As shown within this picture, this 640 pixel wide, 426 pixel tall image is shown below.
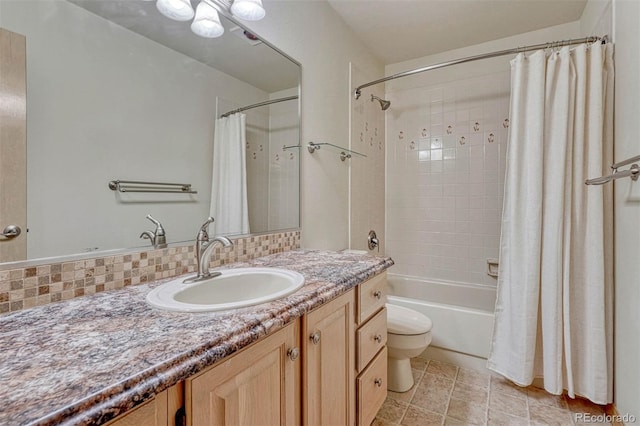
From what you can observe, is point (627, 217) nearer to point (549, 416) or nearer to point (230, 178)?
point (549, 416)

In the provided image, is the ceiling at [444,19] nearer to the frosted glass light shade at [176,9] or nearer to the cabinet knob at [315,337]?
the frosted glass light shade at [176,9]

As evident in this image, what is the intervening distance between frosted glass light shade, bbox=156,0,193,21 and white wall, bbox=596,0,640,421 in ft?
5.91

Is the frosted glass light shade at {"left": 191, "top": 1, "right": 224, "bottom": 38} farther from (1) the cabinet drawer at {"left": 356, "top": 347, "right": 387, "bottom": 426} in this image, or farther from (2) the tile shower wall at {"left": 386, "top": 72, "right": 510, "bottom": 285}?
(2) the tile shower wall at {"left": 386, "top": 72, "right": 510, "bottom": 285}

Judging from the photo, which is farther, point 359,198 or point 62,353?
point 359,198

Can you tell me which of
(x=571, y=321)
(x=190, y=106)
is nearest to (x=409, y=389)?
(x=571, y=321)

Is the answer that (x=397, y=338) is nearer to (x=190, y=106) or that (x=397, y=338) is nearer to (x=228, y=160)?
(x=228, y=160)

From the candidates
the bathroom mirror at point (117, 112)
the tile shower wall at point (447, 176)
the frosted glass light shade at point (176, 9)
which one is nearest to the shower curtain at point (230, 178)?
the bathroom mirror at point (117, 112)

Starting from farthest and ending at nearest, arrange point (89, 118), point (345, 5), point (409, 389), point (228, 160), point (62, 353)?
1. point (345, 5)
2. point (409, 389)
3. point (228, 160)
4. point (89, 118)
5. point (62, 353)

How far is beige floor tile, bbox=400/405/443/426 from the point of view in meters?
1.52

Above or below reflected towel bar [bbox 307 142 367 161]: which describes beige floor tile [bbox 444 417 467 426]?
below

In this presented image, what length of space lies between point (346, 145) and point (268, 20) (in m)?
0.96

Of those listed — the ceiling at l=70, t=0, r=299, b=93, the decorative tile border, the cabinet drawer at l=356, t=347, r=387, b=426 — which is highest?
the ceiling at l=70, t=0, r=299, b=93

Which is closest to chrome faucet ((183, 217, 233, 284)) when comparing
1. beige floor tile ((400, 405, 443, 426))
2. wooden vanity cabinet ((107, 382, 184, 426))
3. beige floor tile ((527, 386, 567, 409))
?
wooden vanity cabinet ((107, 382, 184, 426))

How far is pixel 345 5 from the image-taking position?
200 centimetres
